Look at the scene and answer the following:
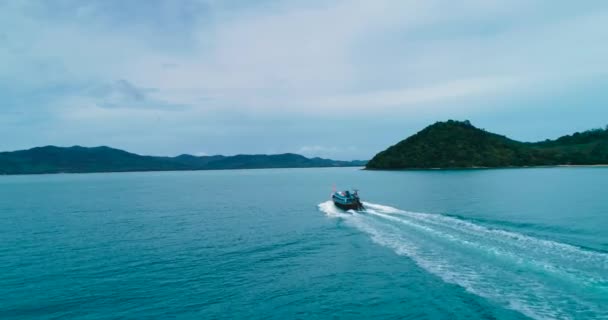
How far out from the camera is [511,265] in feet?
80.8

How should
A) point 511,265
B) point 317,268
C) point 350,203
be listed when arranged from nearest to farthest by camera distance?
point 511,265 → point 317,268 → point 350,203

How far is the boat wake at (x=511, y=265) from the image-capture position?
1856 cm

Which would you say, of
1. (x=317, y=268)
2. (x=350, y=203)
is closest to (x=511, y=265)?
(x=317, y=268)

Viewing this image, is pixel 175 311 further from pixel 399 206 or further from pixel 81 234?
pixel 399 206

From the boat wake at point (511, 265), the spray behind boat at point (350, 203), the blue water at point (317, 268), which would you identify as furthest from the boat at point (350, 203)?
the boat wake at point (511, 265)

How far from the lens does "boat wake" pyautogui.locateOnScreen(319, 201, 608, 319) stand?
18.6 meters

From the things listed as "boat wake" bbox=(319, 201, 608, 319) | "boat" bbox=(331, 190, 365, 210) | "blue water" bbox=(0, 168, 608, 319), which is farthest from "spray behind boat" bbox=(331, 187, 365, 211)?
"boat wake" bbox=(319, 201, 608, 319)

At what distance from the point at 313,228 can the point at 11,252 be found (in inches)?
1161

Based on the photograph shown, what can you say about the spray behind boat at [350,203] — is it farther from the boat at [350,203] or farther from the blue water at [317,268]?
the blue water at [317,268]

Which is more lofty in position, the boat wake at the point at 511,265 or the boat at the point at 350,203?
the boat at the point at 350,203

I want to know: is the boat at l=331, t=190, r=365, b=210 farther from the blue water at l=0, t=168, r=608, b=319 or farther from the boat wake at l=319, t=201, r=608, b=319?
the boat wake at l=319, t=201, r=608, b=319

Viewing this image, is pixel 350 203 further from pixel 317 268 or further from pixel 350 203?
pixel 317 268

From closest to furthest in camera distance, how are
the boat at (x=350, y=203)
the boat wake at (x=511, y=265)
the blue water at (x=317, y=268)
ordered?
the boat wake at (x=511, y=265) < the blue water at (x=317, y=268) < the boat at (x=350, y=203)

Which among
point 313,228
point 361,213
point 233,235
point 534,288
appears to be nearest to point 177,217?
point 233,235
